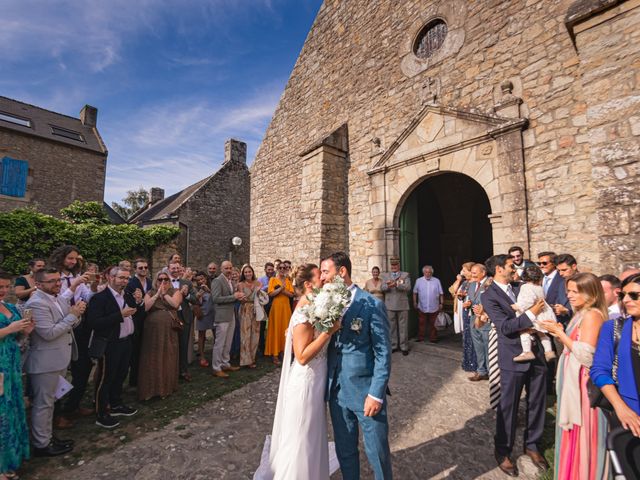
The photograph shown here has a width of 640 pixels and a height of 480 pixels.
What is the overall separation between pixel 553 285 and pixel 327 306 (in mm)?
3650

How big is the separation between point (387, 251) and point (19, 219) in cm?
1055

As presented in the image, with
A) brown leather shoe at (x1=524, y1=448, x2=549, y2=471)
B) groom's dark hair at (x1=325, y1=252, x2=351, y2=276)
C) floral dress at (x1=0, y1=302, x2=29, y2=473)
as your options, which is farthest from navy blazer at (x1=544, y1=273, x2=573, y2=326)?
floral dress at (x1=0, y1=302, x2=29, y2=473)

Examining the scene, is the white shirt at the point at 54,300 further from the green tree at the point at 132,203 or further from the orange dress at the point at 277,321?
the green tree at the point at 132,203

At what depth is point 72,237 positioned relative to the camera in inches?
401

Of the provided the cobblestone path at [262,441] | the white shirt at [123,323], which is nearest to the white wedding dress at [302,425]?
the cobblestone path at [262,441]

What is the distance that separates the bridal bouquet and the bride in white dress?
0.34 ft

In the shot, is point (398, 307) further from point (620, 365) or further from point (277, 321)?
point (620, 365)

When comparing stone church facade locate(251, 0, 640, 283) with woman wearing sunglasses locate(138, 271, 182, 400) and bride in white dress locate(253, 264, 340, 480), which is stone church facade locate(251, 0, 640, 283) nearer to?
bride in white dress locate(253, 264, 340, 480)

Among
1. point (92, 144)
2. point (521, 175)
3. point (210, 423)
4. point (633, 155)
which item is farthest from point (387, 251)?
point (92, 144)

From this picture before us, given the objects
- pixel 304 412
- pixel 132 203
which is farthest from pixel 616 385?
pixel 132 203

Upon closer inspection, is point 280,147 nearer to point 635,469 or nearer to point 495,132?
point 495,132

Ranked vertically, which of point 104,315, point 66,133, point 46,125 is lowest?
point 104,315

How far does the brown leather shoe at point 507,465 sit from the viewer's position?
2.62m

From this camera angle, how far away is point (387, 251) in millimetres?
7023
